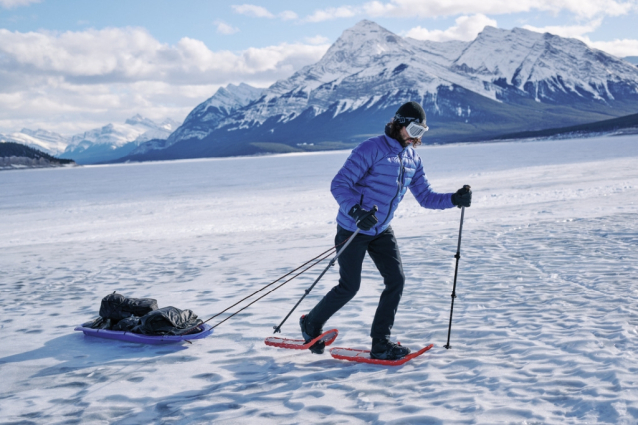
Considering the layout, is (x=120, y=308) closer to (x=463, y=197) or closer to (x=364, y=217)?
(x=364, y=217)

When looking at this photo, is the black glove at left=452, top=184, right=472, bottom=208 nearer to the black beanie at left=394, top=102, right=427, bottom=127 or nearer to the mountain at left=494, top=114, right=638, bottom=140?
the black beanie at left=394, top=102, right=427, bottom=127

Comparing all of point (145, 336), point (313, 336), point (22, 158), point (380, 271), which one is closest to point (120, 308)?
point (145, 336)

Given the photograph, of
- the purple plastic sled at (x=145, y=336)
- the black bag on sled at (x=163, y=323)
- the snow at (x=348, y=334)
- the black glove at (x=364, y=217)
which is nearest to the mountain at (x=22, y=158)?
the snow at (x=348, y=334)

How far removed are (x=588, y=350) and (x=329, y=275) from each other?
4.95 metres

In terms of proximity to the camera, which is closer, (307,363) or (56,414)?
(56,414)

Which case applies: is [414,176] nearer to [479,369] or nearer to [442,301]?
[479,369]

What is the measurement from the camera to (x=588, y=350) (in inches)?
203

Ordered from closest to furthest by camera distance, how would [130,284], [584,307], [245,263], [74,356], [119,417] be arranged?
[119,417] < [74,356] < [584,307] < [130,284] < [245,263]

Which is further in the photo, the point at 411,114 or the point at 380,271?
the point at 380,271

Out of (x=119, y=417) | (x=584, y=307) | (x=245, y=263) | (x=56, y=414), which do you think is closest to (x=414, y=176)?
(x=584, y=307)

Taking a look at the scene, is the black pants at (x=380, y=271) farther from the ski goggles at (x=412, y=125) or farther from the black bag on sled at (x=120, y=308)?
the black bag on sled at (x=120, y=308)

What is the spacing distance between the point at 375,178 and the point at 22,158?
638 feet

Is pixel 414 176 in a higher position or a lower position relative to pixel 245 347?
higher

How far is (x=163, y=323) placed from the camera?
6.14 m
